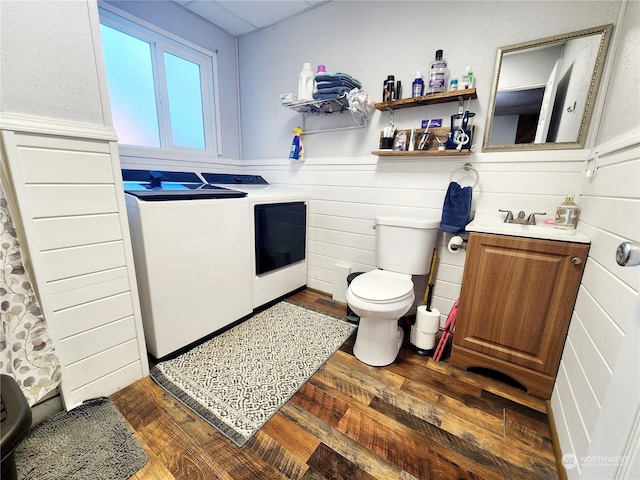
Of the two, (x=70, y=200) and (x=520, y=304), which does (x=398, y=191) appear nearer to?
(x=520, y=304)

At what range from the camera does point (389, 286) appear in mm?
1614

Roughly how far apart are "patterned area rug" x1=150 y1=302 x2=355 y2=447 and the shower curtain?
18.7 inches

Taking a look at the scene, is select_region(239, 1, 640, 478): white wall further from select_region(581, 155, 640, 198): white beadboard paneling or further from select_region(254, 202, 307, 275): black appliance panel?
select_region(254, 202, 307, 275): black appliance panel

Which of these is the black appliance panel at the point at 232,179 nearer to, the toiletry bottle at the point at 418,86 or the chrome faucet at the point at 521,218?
the toiletry bottle at the point at 418,86

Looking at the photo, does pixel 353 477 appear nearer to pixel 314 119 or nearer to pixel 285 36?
pixel 314 119

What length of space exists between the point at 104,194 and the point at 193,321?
33.6 inches

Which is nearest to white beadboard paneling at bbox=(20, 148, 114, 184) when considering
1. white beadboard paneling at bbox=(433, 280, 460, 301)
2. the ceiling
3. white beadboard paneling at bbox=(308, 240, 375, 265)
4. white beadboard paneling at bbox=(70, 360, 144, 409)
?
white beadboard paneling at bbox=(70, 360, 144, 409)

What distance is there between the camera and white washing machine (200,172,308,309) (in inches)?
78.9

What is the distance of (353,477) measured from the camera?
3.29 feet

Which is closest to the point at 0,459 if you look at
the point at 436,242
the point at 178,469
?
the point at 178,469

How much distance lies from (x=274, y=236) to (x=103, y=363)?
125cm

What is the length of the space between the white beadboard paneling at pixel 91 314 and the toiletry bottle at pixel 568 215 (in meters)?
2.23

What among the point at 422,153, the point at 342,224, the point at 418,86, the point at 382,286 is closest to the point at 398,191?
the point at 422,153

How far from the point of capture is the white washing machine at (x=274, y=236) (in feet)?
6.57
